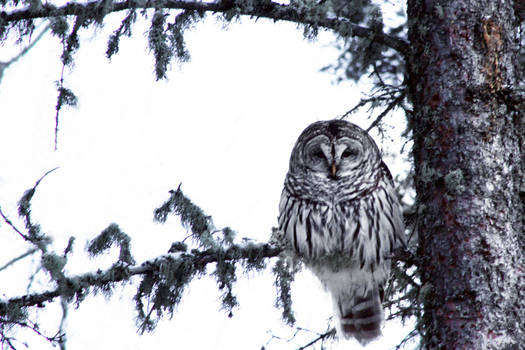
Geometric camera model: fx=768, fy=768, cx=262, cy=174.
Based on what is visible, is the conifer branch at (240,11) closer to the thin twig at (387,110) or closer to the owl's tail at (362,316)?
the thin twig at (387,110)

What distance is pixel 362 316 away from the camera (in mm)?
4465

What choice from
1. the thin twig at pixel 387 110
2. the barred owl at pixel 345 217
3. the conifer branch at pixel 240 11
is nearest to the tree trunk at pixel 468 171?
the conifer branch at pixel 240 11

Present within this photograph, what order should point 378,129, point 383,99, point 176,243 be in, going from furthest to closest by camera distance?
1. point 378,129
2. point 383,99
3. point 176,243

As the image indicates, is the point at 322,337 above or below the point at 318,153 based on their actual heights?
below

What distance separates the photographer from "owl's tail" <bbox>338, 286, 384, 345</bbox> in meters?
4.39

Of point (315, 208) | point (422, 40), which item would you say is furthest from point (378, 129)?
point (422, 40)

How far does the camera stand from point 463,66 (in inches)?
134

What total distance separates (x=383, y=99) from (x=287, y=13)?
33.9 inches

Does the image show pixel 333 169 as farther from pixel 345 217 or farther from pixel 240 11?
pixel 240 11

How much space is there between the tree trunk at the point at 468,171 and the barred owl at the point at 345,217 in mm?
691

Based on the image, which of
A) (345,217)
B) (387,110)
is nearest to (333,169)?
(345,217)

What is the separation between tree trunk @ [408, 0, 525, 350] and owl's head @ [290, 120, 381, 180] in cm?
79

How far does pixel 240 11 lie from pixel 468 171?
1.24 m

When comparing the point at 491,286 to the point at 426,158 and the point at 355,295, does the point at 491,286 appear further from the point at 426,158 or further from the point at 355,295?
the point at 355,295
